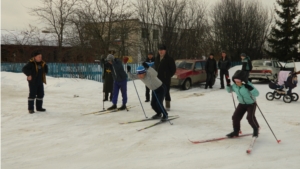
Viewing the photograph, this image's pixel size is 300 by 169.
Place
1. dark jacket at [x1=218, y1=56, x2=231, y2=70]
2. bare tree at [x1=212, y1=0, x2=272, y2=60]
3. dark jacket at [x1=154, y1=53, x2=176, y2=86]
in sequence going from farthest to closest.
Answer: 1. bare tree at [x1=212, y1=0, x2=272, y2=60]
2. dark jacket at [x1=218, y1=56, x2=231, y2=70]
3. dark jacket at [x1=154, y1=53, x2=176, y2=86]

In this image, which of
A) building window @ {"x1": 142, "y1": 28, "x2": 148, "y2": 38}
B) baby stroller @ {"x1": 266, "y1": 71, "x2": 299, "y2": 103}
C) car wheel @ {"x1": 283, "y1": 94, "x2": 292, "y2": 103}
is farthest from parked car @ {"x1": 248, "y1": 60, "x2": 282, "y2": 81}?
building window @ {"x1": 142, "y1": 28, "x2": 148, "y2": 38}

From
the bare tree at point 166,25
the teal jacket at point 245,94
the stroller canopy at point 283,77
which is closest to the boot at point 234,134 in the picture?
the teal jacket at point 245,94

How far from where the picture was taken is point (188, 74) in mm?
14461

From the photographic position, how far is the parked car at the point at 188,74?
1400 centimetres

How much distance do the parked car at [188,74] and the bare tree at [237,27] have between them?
18.9m

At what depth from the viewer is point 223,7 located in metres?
34.1

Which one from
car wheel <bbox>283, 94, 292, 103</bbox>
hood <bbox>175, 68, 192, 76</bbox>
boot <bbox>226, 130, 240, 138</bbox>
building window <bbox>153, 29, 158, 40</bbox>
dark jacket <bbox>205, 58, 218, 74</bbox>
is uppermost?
building window <bbox>153, 29, 158, 40</bbox>

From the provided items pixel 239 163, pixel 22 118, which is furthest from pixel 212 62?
pixel 239 163

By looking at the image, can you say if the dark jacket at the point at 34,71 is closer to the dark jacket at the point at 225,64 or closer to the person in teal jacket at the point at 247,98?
the person in teal jacket at the point at 247,98

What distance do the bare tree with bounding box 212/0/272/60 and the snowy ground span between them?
81.3ft

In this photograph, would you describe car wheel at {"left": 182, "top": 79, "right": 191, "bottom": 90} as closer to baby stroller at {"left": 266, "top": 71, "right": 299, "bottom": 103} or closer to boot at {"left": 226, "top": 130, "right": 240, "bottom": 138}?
baby stroller at {"left": 266, "top": 71, "right": 299, "bottom": 103}

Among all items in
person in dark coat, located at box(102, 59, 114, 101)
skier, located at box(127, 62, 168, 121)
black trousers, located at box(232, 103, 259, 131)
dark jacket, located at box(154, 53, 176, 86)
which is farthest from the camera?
person in dark coat, located at box(102, 59, 114, 101)

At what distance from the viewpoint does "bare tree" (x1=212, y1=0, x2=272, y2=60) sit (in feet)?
109

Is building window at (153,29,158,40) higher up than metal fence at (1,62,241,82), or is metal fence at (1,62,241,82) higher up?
building window at (153,29,158,40)
